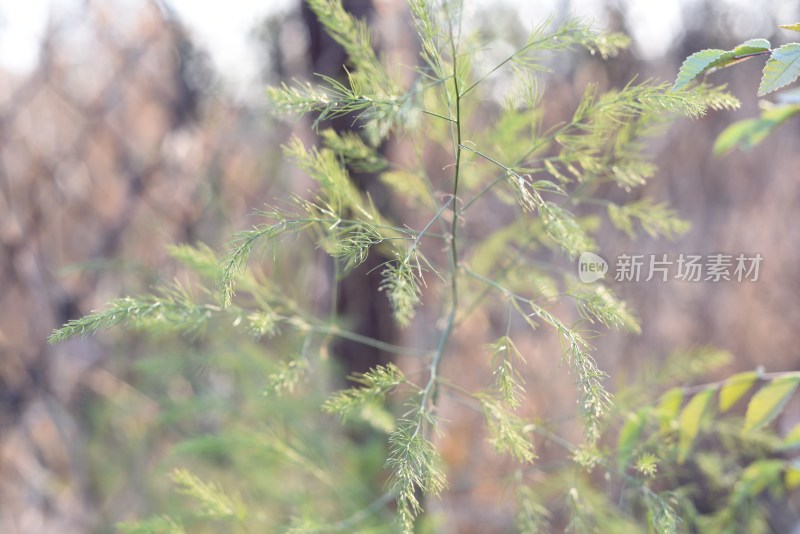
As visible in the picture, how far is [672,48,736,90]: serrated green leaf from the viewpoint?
330mm

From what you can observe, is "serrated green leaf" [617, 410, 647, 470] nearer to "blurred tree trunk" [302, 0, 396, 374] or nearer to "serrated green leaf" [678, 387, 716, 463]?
"serrated green leaf" [678, 387, 716, 463]

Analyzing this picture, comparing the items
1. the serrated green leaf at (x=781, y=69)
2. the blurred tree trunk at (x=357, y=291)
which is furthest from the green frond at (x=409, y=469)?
the blurred tree trunk at (x=357, y=291)

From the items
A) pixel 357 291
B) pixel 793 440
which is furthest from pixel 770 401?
pixel 357 291

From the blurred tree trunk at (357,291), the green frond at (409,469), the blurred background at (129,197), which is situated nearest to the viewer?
the green frond at (409,469)

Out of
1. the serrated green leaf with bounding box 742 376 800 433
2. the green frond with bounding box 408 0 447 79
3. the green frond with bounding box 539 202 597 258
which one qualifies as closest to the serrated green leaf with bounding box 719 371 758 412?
the serrated green leaf with bounding box 742 376 800 433

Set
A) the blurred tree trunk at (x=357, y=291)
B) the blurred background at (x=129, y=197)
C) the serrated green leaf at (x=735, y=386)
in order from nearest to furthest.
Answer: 1. the serrated green leaf at (x=735, y=386)
2. the blurred tree trunk at (x=357, y=291)
3. the blurred background at (x=129, y=197)

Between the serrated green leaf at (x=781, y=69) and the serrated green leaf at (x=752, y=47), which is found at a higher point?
the serrated green leaf at (x=752, y=47)

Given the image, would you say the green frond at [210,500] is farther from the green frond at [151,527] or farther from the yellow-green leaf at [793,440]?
the yellow-green leaf at [793,440]

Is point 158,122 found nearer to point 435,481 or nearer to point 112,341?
point 112,341

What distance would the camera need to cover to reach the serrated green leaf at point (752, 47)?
0.34m

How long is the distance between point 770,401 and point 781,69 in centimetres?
21

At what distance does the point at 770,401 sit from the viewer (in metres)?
0.40

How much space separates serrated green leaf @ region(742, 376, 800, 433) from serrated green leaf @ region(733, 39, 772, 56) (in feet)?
0.64

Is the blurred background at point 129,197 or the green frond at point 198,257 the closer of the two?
the green frond at point 198,257
